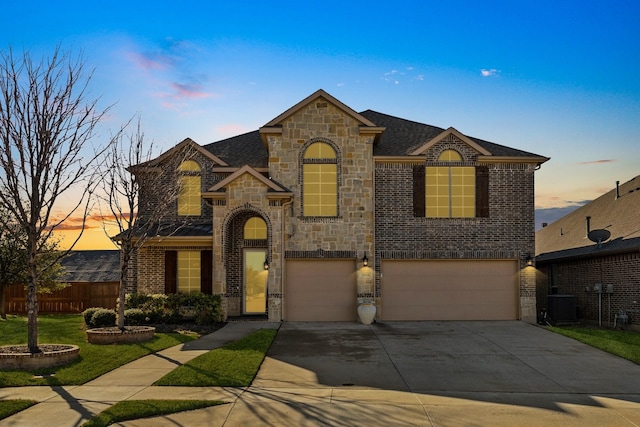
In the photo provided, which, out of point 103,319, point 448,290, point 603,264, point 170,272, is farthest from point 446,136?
point 103,319

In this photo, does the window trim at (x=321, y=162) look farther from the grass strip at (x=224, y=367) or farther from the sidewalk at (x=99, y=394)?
the sidewalk at (x=99, y=394)

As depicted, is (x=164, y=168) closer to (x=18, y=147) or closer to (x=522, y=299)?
(x=18, y=147)

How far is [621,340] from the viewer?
59.6ft

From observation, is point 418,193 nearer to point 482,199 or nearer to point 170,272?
point 482,199

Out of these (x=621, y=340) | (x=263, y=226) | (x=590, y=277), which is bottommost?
(x=621, y=340)

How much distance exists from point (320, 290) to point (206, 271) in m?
4.64

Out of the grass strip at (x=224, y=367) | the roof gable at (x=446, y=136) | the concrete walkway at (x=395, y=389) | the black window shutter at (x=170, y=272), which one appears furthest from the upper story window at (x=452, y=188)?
the black window shutter at (x=170, y=272)

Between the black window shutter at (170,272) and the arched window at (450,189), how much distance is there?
10.3 m

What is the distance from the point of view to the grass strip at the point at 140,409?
30.0ft

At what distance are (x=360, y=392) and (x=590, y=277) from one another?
16.0 metres

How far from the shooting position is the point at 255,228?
2356cm

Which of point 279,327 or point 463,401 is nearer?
point 463,401

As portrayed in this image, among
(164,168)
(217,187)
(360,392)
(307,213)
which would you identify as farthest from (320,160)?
(360,392)

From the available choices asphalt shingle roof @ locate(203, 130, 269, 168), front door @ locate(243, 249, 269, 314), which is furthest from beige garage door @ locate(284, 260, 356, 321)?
asphalt shingle roof @ locate(203, 130, 269, 168)
